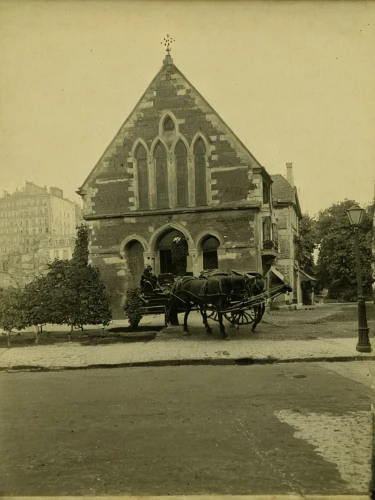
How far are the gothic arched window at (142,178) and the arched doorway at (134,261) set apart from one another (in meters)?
1.86

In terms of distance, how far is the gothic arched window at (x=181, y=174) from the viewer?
24406mm

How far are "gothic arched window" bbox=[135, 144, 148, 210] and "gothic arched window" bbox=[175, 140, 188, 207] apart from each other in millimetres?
1549

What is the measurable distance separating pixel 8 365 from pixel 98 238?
13014mm

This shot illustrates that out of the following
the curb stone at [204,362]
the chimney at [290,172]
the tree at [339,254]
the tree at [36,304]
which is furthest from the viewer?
the chimney at [290,172]

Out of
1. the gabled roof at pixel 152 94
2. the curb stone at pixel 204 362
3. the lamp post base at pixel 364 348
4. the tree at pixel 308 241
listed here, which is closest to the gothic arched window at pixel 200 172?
the gabled roof at pixel 152 94

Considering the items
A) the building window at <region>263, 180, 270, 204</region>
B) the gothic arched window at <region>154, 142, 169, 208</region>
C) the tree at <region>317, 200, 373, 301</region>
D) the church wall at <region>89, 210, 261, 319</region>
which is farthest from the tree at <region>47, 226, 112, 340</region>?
the tree at <region>317, 200, 373, 301</region>

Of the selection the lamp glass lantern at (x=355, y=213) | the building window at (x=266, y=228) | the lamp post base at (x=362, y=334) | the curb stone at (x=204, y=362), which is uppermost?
the building window at (x=266, y=228)

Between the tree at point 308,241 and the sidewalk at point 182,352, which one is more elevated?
the tree at point 308,241

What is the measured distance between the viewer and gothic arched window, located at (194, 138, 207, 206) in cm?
2412

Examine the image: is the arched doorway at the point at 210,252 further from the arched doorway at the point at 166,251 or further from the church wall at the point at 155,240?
the arched doorway at the point at 166,251

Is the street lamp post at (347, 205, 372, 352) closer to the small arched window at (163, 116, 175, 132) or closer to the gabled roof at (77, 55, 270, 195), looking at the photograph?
the gabled roof at (77, 55, 270, 195)

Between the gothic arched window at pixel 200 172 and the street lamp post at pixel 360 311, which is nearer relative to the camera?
the street lamp post at pixel 360 311

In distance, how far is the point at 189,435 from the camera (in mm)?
6477

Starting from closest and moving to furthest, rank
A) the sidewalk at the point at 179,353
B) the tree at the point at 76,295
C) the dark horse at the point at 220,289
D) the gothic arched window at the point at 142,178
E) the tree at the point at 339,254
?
1. the sidewalk at the point at 179,353
2. the dark horse at the point at 220,289
3. the tree at the point at 76,295
4. the gothic arched window at the point at 142,178
5. the tree at the point at 339,254
